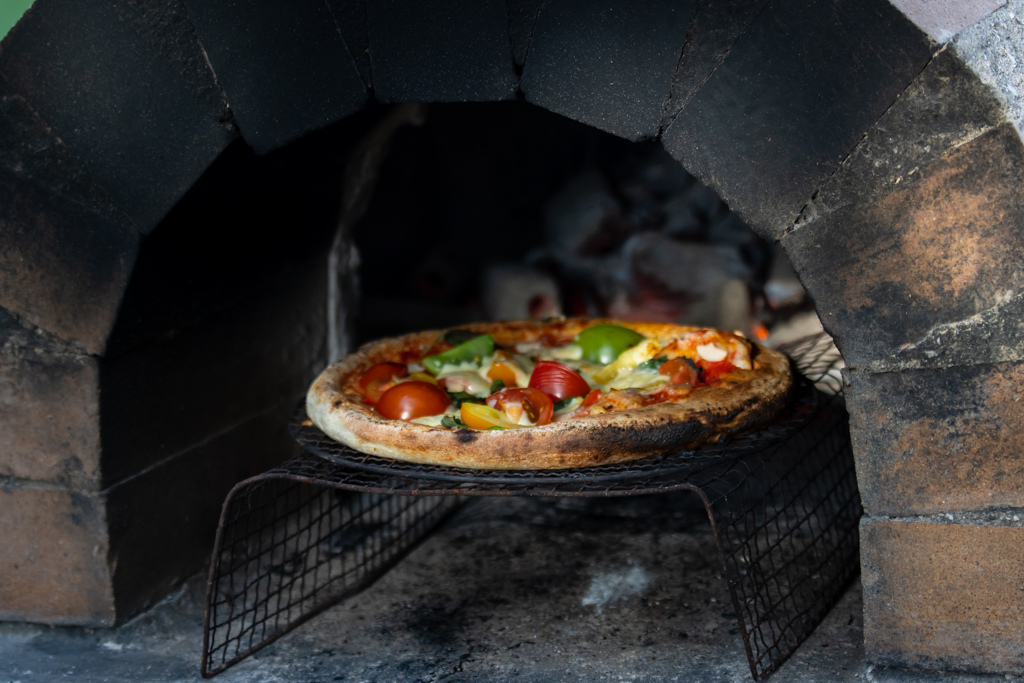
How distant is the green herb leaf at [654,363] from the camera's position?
8.71 ft

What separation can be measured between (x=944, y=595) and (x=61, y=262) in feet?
8.34

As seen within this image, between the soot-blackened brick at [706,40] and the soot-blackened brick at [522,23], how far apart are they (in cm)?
39

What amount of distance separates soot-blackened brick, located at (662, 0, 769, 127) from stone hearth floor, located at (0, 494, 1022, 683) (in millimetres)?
1498

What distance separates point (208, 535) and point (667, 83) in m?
2.22

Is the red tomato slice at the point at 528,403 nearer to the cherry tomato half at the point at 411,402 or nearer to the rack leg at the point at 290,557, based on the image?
the cherry tomato half at the point at 411,402

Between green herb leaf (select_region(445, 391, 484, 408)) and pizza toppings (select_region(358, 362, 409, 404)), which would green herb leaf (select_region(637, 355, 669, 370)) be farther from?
pizza toppings (select_region(358, 362, 409, 404))

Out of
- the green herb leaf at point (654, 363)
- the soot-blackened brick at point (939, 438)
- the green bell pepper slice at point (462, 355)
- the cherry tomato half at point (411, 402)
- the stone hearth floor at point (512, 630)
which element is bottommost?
the stone hearth floor at point (512, 630)

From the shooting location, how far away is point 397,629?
268 cm

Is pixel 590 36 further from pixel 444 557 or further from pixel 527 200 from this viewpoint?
pixel 527 200

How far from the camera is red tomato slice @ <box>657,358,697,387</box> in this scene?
2.53 metres

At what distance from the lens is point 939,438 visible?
210 centimetres

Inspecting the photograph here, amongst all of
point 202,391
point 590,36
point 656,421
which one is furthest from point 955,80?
point 202,391

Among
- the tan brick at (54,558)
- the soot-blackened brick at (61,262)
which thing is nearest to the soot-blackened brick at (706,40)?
the soot-blackened brick at (61,262)

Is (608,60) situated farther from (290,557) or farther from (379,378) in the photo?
(290,557)
